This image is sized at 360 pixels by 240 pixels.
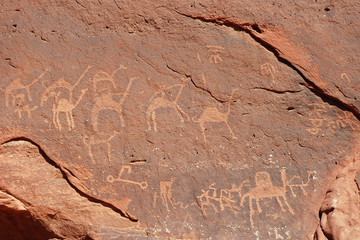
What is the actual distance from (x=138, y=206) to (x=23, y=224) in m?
0.98

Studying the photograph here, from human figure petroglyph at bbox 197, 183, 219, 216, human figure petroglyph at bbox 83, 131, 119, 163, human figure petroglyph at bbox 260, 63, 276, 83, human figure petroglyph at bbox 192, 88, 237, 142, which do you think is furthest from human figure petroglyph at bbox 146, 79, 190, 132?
human figure petroglyph at bbox 260, 63, 276, 83

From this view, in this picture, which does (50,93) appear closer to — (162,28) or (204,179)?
(162,28)

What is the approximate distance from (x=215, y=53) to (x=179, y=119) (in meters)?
0.66

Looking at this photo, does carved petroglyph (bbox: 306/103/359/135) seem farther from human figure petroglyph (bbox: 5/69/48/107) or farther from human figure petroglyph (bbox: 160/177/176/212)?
human figure petroglyph (bbox: 5/69/48/107)

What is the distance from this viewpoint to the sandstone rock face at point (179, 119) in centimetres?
→ 306

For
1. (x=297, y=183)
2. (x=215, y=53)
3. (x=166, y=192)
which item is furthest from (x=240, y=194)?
(x=215, y=53)

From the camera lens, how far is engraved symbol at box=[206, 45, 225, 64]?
3371 mm

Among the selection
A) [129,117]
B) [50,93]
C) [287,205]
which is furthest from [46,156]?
[287,205]

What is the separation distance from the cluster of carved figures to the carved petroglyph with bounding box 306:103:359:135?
1.37 ft

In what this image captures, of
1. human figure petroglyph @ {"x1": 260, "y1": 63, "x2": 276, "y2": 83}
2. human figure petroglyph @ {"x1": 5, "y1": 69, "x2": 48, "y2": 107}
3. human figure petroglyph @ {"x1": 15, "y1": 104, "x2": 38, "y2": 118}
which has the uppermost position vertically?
human figure petroglyph @ {"x1": 260, "y1": 63, "x2": 276, "y2": 83}

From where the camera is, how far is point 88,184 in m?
3.09

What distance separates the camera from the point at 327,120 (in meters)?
3.29

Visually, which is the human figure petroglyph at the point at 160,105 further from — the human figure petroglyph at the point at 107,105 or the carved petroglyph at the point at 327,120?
the carved petroglyph at the point at 327,120

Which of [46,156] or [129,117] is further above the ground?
[129,117]
